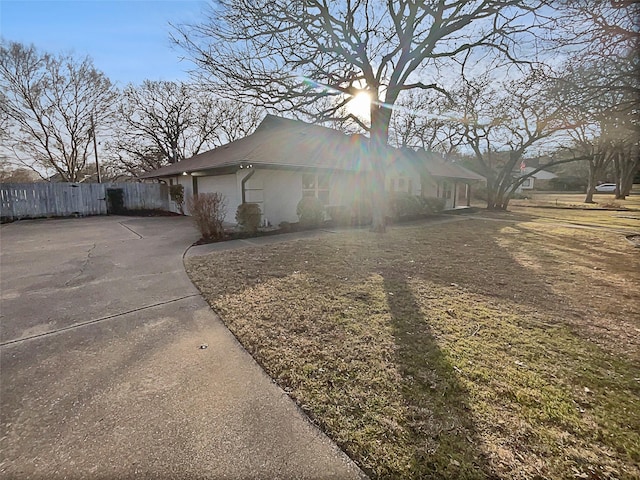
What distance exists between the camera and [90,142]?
954 inches

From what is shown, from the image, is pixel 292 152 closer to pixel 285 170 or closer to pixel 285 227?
pixel 285 170

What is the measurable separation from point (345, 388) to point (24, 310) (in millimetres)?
4397

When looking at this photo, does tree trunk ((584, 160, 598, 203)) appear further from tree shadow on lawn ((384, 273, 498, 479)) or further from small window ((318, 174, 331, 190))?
tree shadow on lawn ((384, 273, 498, 479))

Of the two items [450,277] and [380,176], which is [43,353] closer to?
[450,277]

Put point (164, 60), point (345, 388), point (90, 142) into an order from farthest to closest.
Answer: point (90, 142) → point (164, 60) → point (345, 388)

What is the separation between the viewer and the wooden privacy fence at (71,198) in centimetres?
1358

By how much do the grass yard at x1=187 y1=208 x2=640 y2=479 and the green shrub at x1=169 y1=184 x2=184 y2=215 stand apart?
444 inches

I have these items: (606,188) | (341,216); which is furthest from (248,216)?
(606,188)

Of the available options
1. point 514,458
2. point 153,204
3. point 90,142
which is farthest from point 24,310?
point 90,142

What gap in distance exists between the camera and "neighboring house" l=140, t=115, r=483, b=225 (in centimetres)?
1066

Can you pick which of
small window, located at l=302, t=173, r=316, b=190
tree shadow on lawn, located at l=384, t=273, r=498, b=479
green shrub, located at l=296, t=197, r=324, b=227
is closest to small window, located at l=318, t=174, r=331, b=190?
small window, located at l=302, t=173, r=316, b=190

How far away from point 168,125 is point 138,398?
27957mm

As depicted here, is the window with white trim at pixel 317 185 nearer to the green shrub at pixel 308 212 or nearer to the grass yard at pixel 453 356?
the green shrub at pixel 308 212

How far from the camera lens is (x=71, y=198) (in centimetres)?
1533
